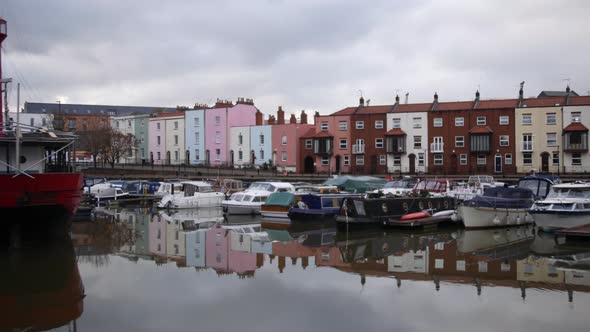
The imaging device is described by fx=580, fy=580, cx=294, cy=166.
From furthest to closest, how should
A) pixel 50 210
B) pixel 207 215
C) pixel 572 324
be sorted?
pixel 207 215 → pixel 50 210 → pixel 572 324

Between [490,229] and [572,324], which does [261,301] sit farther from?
[490,229]

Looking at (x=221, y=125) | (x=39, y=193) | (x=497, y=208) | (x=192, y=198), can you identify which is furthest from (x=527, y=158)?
(x=39, y=193)

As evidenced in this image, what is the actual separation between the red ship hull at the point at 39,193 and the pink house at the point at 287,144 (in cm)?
4324

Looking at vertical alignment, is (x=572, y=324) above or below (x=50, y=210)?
below

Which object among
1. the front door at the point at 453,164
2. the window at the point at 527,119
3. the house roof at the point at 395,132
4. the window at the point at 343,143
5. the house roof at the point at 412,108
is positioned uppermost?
the house roof at the point at 412,108

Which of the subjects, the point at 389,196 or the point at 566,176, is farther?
the point at 566,176

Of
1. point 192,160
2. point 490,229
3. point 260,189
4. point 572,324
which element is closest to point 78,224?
point 260,189

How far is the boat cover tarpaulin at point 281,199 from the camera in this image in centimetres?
3200

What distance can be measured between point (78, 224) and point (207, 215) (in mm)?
8118

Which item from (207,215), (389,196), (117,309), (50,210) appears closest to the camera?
(117,309)

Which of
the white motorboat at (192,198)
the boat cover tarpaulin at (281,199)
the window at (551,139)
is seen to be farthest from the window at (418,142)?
the boat cover tarpaulin at (281,199)

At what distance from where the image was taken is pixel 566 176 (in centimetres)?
4959

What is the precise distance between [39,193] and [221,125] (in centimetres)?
5186

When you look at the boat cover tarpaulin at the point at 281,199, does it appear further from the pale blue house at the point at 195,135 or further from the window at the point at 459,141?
the pale blue house at the point at 195,135
